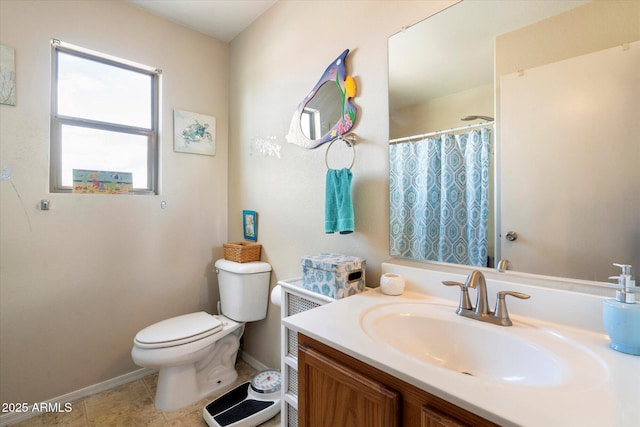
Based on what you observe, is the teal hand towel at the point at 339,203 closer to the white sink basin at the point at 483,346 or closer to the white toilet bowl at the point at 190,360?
the white sink basin at the point at 483,346

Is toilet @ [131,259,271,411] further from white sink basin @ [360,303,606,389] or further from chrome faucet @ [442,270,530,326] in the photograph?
chrome faucet @ [442,270,530,326]

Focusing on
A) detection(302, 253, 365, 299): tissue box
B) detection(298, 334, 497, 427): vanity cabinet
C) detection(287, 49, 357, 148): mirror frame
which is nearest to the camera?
detection(298, 334, 497, 427): vanity cabinet

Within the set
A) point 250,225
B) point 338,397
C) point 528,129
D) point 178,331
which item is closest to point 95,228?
point 178,331

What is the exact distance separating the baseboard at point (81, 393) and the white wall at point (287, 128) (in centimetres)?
74

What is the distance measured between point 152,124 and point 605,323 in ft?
8.31

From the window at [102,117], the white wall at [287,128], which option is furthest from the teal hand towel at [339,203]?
the window at [102,117]

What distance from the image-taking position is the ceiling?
6.18ft

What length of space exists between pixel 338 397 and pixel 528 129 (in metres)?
1.00

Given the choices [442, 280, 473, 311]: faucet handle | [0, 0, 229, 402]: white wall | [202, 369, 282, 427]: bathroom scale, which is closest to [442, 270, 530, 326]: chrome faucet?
[442, 280, 473, 311]: faucet handle

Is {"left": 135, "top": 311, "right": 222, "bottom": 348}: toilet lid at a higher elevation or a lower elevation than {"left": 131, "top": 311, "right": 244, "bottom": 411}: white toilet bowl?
higher

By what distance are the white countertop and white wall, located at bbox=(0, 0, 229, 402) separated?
5.40 ft

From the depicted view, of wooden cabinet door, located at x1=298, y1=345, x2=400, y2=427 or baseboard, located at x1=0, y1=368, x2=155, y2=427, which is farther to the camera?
baseboard, located at x1=0, y1=368, x2=155, y2=427

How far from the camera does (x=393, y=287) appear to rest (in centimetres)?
112

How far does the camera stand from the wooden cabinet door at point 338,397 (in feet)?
2.15
